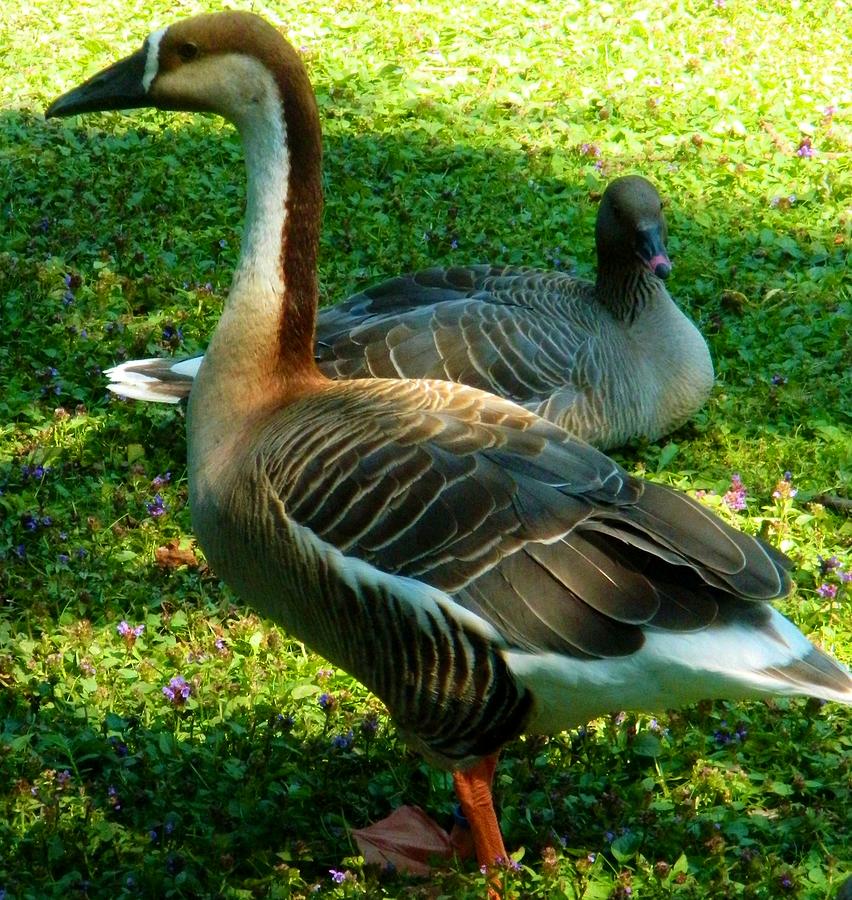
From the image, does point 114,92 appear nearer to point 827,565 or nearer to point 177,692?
point 177,692

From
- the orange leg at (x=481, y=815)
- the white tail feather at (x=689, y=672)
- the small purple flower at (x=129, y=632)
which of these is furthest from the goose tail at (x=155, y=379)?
the white tail feather at (x=689, y=672)

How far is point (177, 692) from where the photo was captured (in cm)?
395

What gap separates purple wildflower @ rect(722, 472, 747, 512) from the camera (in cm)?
507

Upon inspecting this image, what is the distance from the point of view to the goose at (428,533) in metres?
3.15

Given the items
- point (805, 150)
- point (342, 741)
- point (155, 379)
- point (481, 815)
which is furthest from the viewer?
point (805, 150)

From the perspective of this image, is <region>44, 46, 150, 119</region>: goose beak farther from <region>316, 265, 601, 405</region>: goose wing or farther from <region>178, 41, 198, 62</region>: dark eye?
<region>316, 265, 601, 405</region>: goose wing

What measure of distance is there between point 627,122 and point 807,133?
3.81 feet

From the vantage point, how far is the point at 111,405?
5590mm

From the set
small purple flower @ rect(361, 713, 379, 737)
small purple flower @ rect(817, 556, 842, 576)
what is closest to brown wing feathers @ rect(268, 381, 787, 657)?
small purple flower @ rect(361, 713, 379, 737)

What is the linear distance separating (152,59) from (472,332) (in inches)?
79.6

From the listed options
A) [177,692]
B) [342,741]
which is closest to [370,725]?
[342,741]

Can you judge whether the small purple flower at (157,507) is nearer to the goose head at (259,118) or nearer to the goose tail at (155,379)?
the goose tail at (155,379)

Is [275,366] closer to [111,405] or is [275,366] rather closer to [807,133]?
[111,405]

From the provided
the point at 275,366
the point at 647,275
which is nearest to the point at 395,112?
the point at 647,275
